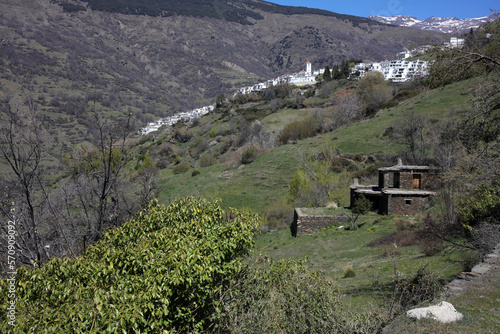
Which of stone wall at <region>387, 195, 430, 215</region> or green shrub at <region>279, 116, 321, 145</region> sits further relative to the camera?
green shrub at <region>279, 116, 321, 145</region>

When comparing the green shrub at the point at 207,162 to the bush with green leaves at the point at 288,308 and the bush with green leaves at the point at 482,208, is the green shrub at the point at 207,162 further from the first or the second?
the bush with green leaves at the point at 288,308

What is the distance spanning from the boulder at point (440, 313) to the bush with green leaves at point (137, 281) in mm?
3250

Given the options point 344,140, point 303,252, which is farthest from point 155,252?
point 344,140

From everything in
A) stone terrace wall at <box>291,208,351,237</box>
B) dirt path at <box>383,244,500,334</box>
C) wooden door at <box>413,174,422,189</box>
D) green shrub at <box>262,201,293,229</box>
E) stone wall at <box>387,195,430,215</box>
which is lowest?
green shrub at <box>262,201,293,229</box>

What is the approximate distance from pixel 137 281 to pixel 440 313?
4792 millimetres

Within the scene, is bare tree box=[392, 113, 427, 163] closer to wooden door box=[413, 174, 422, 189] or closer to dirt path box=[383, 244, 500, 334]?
wooden door box=[413, 174, 422, 189]

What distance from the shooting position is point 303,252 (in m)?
19.0

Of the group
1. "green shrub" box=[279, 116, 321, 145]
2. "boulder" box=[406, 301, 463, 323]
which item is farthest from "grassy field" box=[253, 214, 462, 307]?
"green shrub" box=[279, 116, 321, 145]

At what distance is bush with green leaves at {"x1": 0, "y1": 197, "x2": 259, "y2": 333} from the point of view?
13.1 ft

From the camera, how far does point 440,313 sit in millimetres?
5000

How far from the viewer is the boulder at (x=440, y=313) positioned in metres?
4.92

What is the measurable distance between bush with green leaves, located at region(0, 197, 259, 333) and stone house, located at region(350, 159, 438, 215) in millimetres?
18246

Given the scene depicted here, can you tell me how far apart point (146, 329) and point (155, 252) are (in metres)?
1.33

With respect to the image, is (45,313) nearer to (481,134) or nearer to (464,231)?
(481,134)
